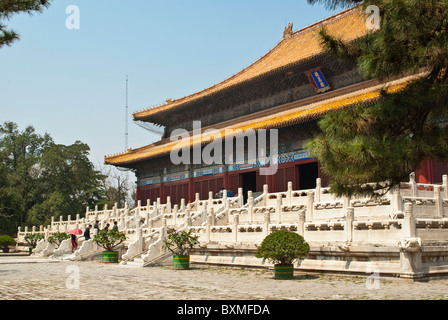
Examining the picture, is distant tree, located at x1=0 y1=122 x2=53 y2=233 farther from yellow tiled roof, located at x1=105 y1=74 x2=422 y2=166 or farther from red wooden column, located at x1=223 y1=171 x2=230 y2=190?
red wooden column, located at x1=223 y1=171 x2=230 y2=190

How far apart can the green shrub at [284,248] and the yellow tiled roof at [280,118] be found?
17.2 ft

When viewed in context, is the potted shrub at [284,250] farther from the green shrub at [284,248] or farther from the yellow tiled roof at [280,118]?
the yellow tiled roof at [280,118]

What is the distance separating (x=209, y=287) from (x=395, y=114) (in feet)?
15.9

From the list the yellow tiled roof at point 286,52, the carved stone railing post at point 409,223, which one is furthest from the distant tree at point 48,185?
the carved stone railing post at point 409,223

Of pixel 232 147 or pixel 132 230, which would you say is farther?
pixel 232 147

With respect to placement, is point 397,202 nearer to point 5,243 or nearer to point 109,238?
point 109,238

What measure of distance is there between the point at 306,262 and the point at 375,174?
18.1 feet

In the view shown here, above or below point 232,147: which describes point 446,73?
below

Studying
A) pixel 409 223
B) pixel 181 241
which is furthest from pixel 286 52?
pixel 409 223

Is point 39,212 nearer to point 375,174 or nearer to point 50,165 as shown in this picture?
point 50,165

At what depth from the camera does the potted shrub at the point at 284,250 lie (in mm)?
11656

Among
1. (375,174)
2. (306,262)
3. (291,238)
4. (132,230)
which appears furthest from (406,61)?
(132,230)

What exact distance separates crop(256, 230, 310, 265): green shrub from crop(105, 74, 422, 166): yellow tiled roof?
5238 mm

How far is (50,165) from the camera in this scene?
4294cm
